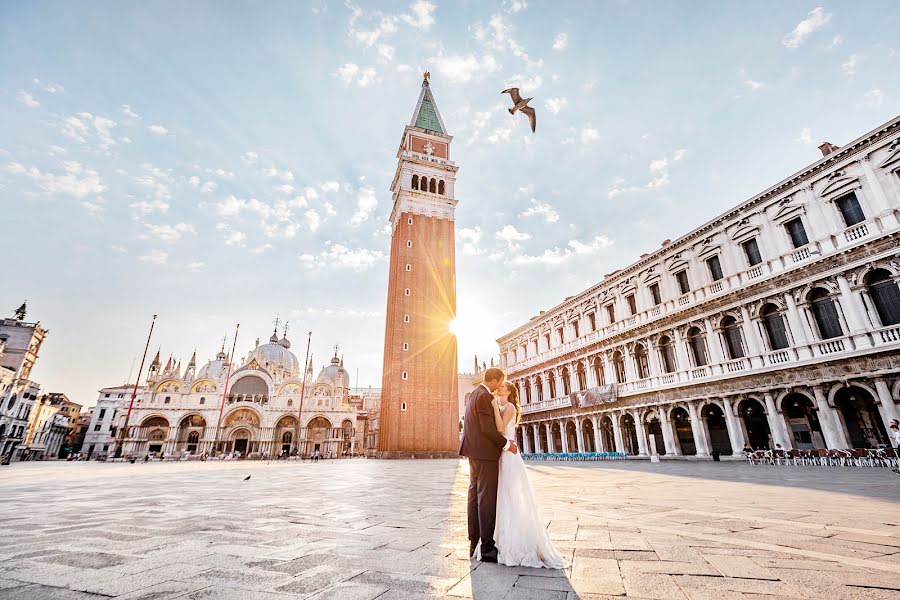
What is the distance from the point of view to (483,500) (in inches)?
135

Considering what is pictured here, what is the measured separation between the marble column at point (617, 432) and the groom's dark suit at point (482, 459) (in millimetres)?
22796

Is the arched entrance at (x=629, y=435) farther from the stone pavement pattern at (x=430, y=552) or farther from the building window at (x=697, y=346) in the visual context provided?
the stone pavement pattern at (x=430, y=552)

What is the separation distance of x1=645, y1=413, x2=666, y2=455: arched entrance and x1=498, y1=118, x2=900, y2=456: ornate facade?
7 cm

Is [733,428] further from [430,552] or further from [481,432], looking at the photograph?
[430,552]

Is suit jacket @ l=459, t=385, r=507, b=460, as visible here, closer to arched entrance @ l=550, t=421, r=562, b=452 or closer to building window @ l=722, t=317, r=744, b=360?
building window @ l=722, t=317, r=744, b=360

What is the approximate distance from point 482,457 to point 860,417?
18792 millimetres

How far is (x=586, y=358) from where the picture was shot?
2631cm

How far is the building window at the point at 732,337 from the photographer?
18.1m

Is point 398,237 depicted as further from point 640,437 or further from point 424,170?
point 640,437

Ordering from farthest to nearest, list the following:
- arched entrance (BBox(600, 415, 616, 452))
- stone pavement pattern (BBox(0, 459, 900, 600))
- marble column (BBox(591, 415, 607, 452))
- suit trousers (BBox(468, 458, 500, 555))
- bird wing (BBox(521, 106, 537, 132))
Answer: arched entrance (BBox(600, 415, 616, 452)), marble column (BBox(591, 415, 607, 452)), bird wing (BBox(521, 106, 537, 132)), suit trousers (BBox(468, 458, 500, 555)), stone pavement pattern (BBox(0, 459, 900, 600))

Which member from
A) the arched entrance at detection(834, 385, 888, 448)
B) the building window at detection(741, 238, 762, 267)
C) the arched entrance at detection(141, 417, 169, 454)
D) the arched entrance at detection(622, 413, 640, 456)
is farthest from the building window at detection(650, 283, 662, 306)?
the arched entrance at detection(141, 417, 169, 454)

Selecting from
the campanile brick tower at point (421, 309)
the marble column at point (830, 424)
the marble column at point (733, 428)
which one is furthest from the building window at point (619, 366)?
the campanile brick tower at point (421, 309)

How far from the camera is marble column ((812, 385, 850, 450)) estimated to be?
14336mm

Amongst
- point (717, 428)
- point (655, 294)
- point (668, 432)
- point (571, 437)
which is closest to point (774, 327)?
point (717, 428)
